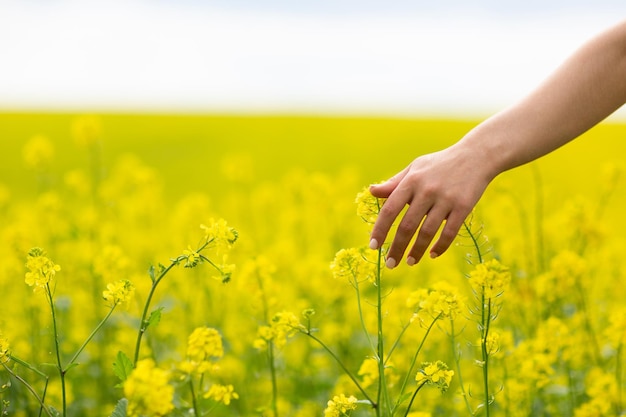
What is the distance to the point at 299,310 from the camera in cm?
456

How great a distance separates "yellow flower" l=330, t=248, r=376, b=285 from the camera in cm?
233

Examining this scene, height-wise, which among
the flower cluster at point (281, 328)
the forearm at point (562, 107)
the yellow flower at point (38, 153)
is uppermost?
the yellow flower at point (38, 153)

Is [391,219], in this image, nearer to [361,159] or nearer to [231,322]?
[231,322]

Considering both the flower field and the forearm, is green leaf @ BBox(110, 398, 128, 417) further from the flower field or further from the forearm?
the forearm

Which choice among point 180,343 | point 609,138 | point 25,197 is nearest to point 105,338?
point 180,343

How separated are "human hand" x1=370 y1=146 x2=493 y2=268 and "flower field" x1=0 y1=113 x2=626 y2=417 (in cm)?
15

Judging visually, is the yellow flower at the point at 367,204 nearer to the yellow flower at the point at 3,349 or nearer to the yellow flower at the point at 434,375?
the yellow flower at the point at 434,375

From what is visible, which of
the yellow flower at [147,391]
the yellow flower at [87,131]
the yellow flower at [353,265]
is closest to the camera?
the yellow flower at [147,391]

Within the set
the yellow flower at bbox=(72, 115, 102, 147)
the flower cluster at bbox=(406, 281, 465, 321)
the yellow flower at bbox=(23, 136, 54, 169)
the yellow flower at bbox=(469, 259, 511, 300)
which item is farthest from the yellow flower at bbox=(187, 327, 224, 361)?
the yellow flower at bbox=(23, 136, 54, 169)

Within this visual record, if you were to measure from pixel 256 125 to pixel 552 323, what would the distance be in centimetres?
1799

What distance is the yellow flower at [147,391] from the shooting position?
1.72 metres

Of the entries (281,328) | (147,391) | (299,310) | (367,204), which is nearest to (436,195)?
(367,204)

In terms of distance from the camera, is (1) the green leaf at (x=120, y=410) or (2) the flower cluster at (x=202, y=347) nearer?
(1) the green leaf at (x=120, y=410)

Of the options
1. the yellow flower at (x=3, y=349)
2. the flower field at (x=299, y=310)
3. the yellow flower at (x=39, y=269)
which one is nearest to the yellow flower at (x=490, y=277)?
the flower field at (x=299, y=310)
